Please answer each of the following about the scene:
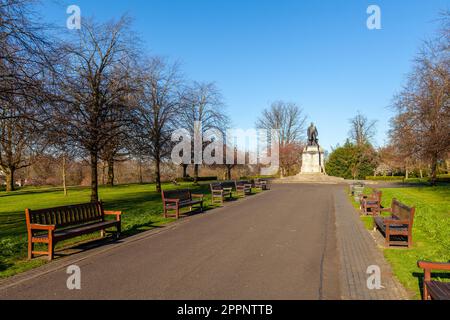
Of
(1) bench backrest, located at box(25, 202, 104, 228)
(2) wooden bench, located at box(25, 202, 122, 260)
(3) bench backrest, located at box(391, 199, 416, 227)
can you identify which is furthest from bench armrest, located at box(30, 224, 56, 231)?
(3) bench backrest, located at box(391, 199, 416, 227)

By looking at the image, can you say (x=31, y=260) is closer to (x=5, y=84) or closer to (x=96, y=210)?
(x=96, y=210)

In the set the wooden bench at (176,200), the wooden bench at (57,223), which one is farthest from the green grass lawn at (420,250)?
the wooden bench at (176,200)

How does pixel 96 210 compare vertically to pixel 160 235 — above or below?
above

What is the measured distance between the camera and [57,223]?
7988 mm

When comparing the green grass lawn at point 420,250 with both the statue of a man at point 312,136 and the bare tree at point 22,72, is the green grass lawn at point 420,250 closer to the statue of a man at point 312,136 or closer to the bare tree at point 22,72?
the bare tree at point 22,72

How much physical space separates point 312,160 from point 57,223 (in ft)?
140

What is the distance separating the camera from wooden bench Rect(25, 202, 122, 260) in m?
7.11

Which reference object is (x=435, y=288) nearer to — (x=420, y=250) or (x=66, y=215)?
(x=420, y=250)

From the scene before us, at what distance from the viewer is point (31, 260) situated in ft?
23.0

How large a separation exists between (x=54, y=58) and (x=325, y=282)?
26.8 feet

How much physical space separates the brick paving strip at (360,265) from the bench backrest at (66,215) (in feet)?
20.7

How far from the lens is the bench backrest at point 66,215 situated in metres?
7.50
